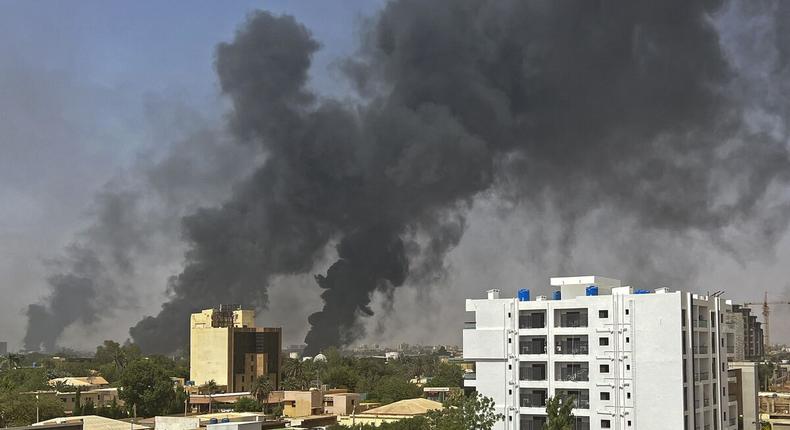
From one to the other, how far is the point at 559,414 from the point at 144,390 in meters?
57.4

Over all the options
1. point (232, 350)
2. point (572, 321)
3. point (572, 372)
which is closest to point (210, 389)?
point (232, 350)

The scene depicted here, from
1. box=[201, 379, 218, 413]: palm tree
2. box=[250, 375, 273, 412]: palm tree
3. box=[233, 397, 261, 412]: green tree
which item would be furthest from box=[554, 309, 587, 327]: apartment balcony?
box=[250, 375, 273, 412]: palm tree

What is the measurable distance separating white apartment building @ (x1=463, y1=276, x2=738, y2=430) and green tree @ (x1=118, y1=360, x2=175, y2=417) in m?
48.2

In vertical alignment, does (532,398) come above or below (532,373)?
below

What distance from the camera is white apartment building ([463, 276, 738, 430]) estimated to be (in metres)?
46.9

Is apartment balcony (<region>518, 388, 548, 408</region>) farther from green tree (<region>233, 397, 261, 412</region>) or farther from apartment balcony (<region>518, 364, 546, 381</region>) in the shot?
green tree (<region>233, 397, 261, 412</region>)

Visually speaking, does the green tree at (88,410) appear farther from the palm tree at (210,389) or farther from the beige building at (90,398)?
the palm tree at (210,389)

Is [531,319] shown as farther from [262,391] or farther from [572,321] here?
[262,391]

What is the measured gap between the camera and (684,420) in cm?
4625

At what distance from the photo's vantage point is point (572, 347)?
49250 mm

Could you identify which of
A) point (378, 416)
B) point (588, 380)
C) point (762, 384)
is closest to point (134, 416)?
point (378, 416)

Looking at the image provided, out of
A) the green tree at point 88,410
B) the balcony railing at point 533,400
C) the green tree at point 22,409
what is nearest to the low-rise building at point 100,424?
the green tree at point 22,409

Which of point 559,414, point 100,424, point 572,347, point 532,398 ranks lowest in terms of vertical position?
point 100,424

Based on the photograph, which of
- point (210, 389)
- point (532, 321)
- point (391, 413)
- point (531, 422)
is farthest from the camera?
point (210, 389)
